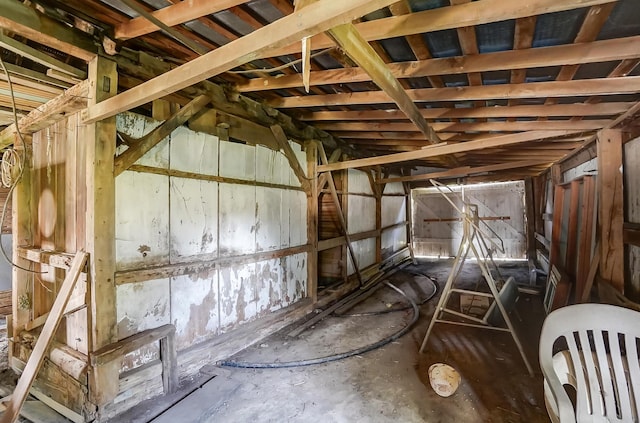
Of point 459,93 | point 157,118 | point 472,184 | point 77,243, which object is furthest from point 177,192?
point 472,184

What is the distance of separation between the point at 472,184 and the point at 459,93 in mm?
6842

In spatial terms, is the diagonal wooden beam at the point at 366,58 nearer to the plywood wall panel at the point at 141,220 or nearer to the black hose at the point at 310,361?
the plywood wall panel at the point at 141,220

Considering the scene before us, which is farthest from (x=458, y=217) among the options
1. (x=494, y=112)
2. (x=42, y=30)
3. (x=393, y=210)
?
(x=42, y=30)

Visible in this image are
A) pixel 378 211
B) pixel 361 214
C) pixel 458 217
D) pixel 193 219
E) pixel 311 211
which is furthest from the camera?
pixel 458 217

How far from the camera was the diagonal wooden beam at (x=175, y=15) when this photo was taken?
168cm

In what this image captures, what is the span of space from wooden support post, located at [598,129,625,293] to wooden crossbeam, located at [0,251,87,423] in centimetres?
426

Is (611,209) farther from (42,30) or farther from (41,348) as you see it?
(41,348)

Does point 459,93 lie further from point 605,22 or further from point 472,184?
point 472,184

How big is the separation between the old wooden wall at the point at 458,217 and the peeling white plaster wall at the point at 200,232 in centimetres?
614

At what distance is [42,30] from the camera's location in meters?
1.84

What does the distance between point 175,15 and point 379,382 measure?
3068 millimetres

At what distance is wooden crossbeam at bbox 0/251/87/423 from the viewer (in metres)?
1.98

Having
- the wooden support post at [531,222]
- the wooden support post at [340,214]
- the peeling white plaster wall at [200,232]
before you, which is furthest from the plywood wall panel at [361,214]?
the wooden support post at [531,222]

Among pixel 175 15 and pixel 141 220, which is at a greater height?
pixel 175 15
